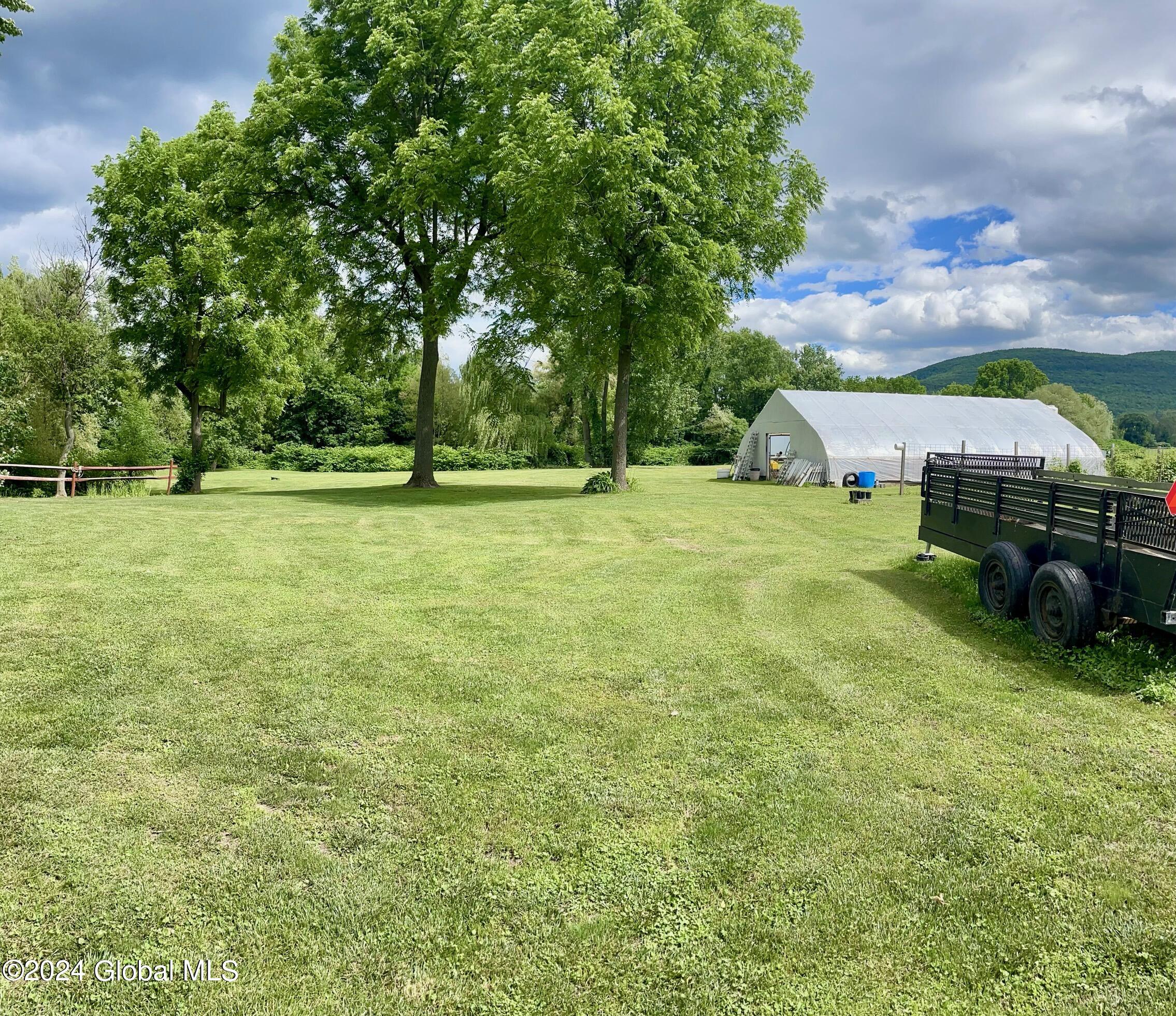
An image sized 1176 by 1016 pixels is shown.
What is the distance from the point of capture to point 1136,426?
392ft

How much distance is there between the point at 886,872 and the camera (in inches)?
135

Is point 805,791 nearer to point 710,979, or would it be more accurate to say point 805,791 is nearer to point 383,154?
point 710,979

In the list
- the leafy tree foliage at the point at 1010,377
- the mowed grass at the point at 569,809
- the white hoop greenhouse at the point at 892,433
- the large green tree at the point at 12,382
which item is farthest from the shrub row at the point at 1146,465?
the leafy tree foliage at the point at 1010,377

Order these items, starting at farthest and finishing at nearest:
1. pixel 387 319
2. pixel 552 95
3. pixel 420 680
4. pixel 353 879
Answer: pixel 387 319
pixel 552 95
pixel 420 680
pixel 353 879

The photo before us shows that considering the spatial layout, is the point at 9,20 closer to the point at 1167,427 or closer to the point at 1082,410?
the point at 1082,410

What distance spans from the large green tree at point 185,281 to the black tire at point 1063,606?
87.0 ft

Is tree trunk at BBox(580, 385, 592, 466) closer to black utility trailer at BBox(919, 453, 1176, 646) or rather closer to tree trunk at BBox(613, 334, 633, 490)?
tree trunk at BBox(613, 334, 633, 490)

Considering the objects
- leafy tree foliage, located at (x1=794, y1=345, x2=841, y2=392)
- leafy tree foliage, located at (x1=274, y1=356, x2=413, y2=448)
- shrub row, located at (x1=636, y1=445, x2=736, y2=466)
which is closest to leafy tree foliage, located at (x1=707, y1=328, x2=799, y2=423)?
leafy tree foliage, located at (x1=794, y1=345, x2=841, y2=392)

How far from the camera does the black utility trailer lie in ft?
18.4

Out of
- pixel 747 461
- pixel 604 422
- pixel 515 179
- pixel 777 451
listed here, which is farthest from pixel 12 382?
pixel 604 422

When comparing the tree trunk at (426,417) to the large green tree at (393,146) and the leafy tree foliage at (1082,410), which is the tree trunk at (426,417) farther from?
the leafy tree foliage at (1082,410)

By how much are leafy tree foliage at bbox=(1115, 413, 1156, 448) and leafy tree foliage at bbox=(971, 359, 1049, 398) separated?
16.2 metres

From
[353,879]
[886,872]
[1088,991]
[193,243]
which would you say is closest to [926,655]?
[886,872]

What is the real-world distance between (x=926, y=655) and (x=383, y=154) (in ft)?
74.0
